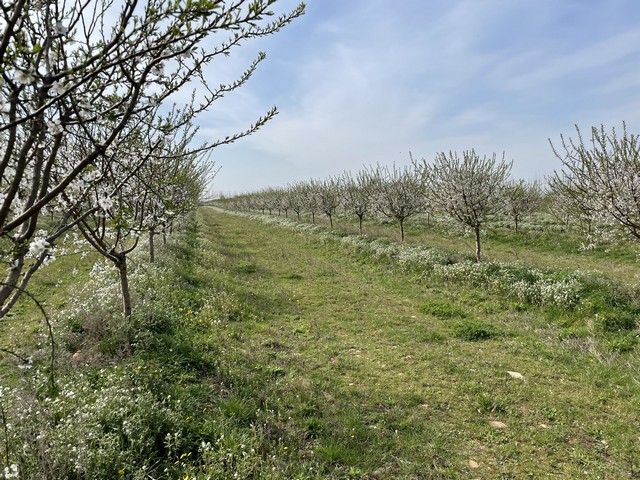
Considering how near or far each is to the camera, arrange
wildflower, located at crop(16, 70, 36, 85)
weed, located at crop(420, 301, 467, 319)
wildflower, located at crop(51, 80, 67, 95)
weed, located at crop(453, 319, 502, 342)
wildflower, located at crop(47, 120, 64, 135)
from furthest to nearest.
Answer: weed, located at crop(420, 301, 467, 319) → weed, located at crop(453, 319, 502, 342) → wildflower, located at crop(47, 120, 64, 135) → wildflower, located at crop(51, 80, 67, 95) → wildflower, located at crop(16, 70, 36, 85)

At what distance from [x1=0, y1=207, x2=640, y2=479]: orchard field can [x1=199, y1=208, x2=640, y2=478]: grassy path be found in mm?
28

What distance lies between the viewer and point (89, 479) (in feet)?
11.5

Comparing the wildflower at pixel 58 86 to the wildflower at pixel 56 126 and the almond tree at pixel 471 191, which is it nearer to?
the wildflower at pixel 56 126

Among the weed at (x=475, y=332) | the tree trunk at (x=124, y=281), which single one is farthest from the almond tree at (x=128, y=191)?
the weed at (x=475, y=332)

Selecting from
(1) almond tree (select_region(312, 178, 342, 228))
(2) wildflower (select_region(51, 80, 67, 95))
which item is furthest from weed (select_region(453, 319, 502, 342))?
(1) almond tree (select_region(312, 178, 342, 228))

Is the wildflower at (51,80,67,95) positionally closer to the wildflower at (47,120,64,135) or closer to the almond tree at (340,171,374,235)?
the wildflower at (47,120,64,135)

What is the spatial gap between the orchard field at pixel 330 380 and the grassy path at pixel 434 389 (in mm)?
28

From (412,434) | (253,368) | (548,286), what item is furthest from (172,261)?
(548,286)

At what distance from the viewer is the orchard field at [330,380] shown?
4082mm

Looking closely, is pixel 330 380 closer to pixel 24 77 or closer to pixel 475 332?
pixel 475 332

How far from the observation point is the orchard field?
4.08 m

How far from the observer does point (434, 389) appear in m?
5.95

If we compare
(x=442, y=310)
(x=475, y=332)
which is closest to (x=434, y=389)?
(x=475, y=332)

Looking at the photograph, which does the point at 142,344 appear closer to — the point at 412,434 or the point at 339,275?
the point at 412,434
